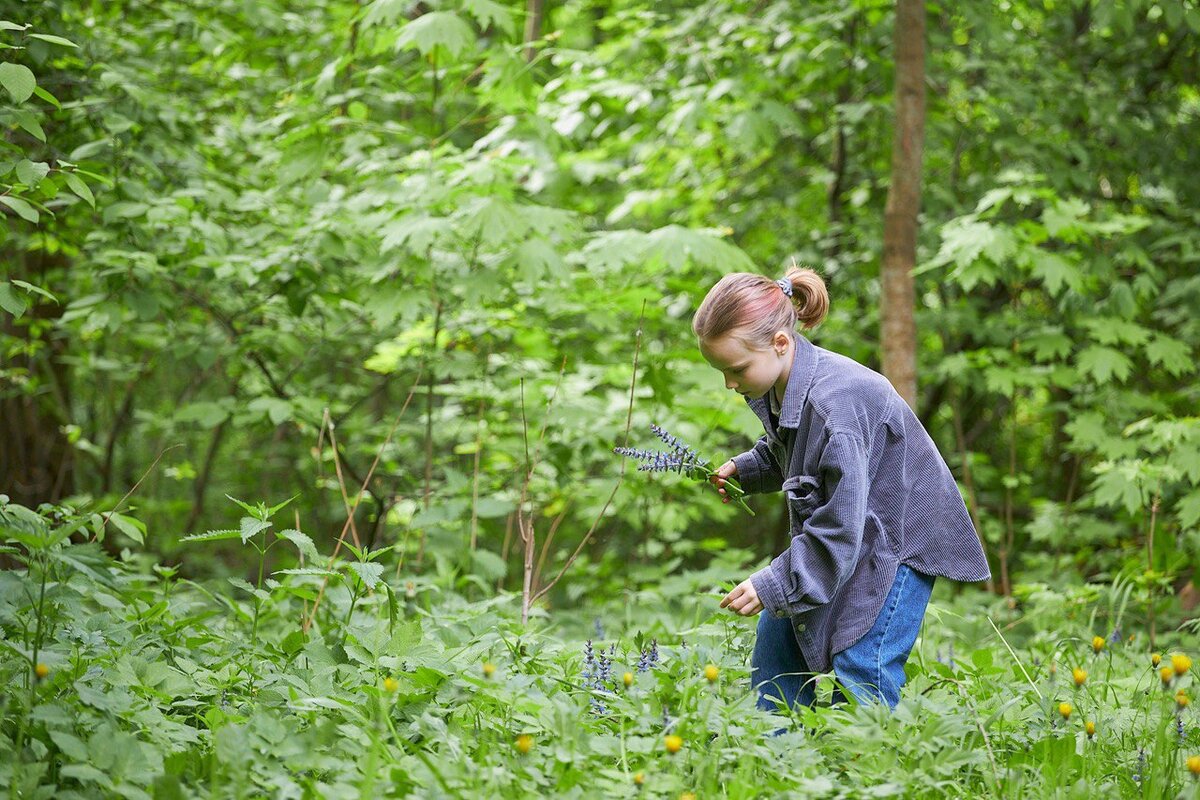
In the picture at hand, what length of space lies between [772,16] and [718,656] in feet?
12.5

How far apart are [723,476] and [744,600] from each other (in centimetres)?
55

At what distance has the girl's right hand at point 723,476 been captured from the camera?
2.73m

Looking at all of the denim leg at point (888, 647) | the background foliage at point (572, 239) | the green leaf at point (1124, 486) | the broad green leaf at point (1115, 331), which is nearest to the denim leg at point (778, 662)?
the denim leg at point (888, 647)

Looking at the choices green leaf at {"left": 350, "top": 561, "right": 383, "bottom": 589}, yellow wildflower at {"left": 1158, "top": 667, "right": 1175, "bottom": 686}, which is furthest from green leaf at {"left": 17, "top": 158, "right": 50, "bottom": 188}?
yellow wildflower at {"left": 1158, "top": 667, "right": 1175, "bottom": 686}

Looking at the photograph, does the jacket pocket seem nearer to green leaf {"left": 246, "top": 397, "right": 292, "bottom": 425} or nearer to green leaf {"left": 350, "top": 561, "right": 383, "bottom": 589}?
green leaf {"left": 350, "top": 561, "right": 383, "bottom": 589}

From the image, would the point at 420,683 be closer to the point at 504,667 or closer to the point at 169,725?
the point at 504,667

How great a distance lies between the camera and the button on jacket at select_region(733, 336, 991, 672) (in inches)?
95.0

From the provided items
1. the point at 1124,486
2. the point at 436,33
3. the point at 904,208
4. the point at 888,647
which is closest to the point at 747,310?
the point at 888,647

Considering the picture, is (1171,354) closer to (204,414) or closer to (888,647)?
(888,647)

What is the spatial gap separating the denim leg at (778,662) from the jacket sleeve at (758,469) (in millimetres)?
395

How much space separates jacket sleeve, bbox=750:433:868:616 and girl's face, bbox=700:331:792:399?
27cm

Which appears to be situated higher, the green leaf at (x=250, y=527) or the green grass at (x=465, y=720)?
the green leaf at (x=250, y=527)

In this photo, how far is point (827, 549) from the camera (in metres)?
2.32

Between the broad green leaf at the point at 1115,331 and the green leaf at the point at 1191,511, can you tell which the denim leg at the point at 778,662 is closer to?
the green leaf at the point at 1191,511
